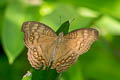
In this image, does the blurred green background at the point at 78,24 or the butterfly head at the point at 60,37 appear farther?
the blurred green background at the point at 78,24

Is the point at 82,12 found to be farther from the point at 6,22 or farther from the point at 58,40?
the point at 58,40

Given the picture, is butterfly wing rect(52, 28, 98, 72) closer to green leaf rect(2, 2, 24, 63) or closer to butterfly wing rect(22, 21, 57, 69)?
butterfly wing rect(22, 21, 57, 69)

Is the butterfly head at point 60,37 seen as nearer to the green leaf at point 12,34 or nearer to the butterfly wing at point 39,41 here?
the butterfly wing at point 39,41

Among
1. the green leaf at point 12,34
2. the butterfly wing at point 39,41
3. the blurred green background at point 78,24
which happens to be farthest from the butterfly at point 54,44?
the blurred green background at point 78,24

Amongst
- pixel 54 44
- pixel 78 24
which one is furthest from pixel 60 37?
pixel 78 24

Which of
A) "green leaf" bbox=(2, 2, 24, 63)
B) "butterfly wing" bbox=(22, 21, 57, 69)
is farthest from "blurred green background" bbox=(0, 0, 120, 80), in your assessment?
"butterfly wing" bbox=(22, 21, 57, 69)

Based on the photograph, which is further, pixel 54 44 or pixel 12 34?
pixel 12 34

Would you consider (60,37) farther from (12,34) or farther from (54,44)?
(12,34)
